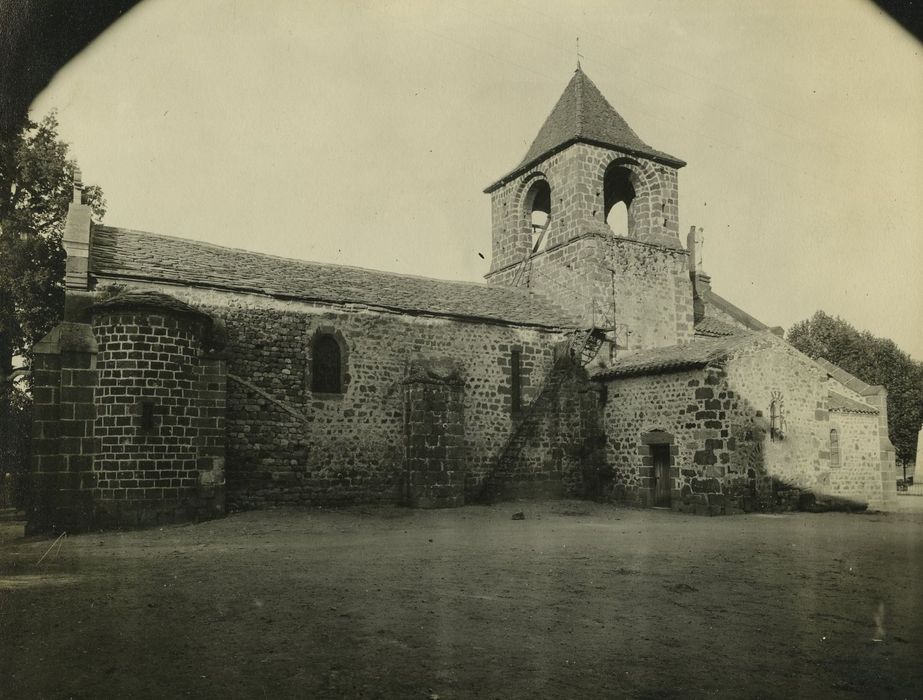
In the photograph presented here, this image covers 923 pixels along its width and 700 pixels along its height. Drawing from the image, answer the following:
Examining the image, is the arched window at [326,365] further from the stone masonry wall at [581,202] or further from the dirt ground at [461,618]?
the stone masonry wall at [581,202]

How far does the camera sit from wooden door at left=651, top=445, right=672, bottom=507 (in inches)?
664

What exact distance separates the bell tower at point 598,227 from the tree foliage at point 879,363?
18.1 metres

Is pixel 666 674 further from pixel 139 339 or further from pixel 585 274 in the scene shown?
pixel 585 274

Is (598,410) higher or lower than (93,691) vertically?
higher

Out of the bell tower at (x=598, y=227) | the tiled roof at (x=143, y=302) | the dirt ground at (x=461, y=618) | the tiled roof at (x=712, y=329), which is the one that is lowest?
the dirt ground at (x=461, y=618)

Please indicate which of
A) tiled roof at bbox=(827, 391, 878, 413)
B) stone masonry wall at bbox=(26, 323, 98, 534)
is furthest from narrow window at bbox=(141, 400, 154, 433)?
tiled roof at bbox=(827, 391, 878, 413)

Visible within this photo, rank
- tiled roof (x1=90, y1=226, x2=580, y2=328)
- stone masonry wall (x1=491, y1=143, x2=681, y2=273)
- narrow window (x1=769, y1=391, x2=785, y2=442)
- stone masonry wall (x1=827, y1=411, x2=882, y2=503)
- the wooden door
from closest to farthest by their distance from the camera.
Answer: tiled roof (x1=90, y1=226, x2=580, y2=328) → narrow window (x1=769, y1=391, x2=785, y2=442) → the wooden door → stone masonry wall (x1=491, y1=143, x2=681, y2=273) → stone masonry wall (x1=827, y1=411, x2=882, y2=503)

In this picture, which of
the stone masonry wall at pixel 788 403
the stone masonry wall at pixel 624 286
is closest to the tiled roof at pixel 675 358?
the stone masonry wall at pixel 788 403

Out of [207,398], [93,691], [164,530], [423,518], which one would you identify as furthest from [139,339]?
[93,691]

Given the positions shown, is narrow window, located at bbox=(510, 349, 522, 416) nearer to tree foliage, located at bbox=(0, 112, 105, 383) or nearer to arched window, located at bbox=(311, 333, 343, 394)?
arched window, located at bbox=(311, 333, 343, 394)

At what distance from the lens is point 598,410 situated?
18.8 metres

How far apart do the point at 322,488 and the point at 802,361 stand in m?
12.1

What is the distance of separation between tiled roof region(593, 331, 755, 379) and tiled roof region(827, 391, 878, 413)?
7814 mm

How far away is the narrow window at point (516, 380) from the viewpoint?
18000 mm
